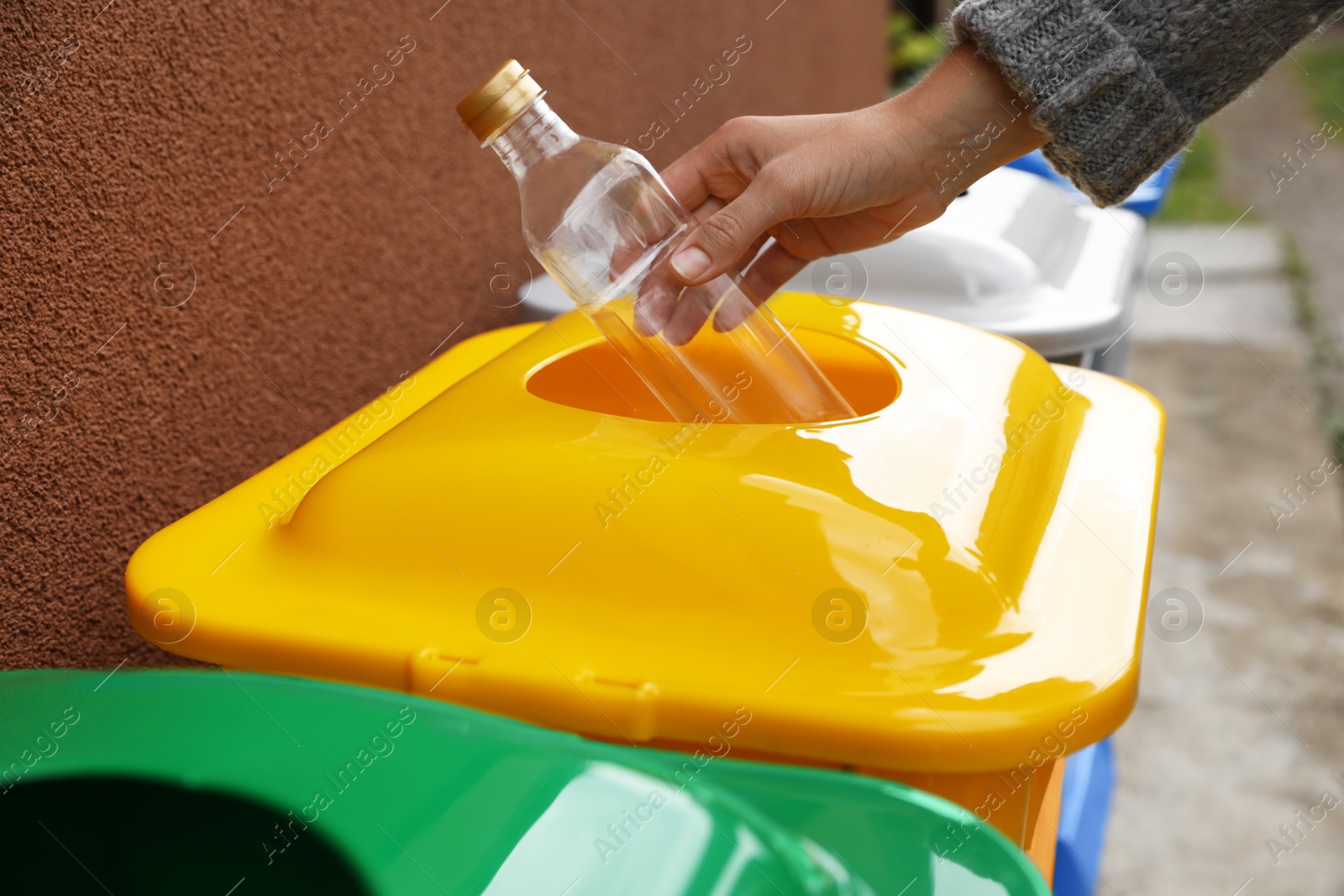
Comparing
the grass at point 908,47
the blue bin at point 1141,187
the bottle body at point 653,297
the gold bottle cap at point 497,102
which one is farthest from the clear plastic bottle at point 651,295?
the grass at point 908,47

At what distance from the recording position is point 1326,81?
7621 mm

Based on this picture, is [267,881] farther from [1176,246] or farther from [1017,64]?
[1176,246]

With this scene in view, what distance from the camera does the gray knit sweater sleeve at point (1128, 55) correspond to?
0.82 meters

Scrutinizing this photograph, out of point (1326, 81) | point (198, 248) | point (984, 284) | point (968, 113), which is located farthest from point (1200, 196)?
point (198, 248)

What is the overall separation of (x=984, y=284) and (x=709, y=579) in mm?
714

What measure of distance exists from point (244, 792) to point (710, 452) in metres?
0.37

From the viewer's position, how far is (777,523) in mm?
706

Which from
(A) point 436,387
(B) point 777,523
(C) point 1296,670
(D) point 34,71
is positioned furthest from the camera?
(C) point 1296,670

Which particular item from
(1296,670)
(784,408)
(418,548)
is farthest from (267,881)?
(1296,670)

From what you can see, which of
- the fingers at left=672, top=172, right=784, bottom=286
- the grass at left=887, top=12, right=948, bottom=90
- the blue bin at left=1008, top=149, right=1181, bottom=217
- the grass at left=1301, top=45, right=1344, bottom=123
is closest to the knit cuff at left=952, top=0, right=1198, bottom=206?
the fingers at left=672, top=172, right=784, bottom=286

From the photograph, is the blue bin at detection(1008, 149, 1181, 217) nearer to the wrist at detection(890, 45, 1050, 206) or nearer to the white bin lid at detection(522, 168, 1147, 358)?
the white bin lid at detection(522, 168, 1147, 358)

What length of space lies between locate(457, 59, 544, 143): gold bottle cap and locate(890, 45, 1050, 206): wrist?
1.09 ft

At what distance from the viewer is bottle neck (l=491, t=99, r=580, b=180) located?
2.93ft

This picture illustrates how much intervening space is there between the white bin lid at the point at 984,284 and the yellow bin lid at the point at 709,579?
39 cm
